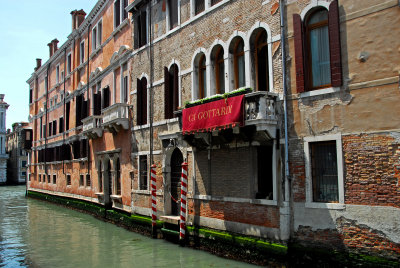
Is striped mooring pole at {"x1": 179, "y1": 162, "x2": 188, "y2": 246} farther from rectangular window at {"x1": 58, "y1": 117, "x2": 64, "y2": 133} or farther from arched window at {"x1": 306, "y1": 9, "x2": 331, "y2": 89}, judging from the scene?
rectangular window at {"x1": 58, "y1": 117, "x2": 64, "y2": 133}

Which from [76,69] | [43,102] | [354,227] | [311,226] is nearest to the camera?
[354,227]

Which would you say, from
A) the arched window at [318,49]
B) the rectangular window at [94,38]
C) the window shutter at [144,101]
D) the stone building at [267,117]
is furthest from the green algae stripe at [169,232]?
the rectangular window at [94,38]

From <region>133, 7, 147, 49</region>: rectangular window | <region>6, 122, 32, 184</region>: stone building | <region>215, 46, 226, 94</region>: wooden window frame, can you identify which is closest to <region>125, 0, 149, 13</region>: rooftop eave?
<region>133, 7, 147, 49</region>: rectangular window

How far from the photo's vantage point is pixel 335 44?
765 cm

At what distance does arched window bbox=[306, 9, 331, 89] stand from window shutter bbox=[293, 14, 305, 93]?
175 millimetres

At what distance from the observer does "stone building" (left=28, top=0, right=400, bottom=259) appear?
A: 7141mm

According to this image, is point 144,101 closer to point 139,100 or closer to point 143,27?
point 139,100

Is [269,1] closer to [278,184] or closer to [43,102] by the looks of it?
[278,184]

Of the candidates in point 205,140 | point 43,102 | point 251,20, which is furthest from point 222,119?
point 43,102

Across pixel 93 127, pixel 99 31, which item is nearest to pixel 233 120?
pixel 93 127

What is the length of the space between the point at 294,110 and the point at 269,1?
2.58m

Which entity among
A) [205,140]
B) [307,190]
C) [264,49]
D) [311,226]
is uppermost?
[264,49]

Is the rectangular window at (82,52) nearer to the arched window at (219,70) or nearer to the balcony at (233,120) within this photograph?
the arched window at (219,70)

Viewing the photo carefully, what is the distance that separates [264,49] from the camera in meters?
9.47
